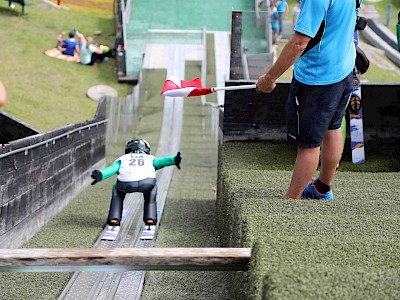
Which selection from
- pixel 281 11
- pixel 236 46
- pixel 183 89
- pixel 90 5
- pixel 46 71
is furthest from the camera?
pixel 90 5

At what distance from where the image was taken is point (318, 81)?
4.31 metres

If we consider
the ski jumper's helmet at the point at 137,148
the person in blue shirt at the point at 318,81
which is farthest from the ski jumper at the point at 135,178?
the person in blue shirt at the point at 318,81

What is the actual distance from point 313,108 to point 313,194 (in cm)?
74

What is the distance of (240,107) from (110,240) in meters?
1.94

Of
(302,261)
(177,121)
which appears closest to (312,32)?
(302,261)

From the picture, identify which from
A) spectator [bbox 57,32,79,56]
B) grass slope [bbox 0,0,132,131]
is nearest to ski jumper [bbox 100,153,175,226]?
grass slope [bbox 0,0,132,131]

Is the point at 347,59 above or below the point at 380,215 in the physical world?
above

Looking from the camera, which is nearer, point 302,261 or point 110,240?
point 302,261

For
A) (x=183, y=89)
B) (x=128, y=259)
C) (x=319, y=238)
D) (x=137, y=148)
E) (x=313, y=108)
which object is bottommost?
(x=137, y=148)

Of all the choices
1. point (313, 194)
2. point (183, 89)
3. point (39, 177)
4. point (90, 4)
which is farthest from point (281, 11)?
point (313, 194)

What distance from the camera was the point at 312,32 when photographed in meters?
3.96

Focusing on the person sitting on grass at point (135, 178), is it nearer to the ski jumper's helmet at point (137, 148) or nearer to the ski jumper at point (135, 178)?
the ski jumper at point (135, 178)

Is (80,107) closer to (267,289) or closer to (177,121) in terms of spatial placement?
(177,121)

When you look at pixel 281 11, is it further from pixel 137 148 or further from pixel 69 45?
pixel 137 148
